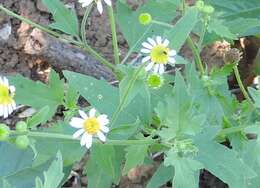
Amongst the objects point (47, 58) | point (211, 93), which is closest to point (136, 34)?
point (211, 93)

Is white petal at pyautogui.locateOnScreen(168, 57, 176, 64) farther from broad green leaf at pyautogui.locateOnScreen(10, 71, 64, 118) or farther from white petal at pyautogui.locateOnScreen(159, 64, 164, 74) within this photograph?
broad green leaf at pyautogui.locateOnScreen(10, 71, 64, 118)

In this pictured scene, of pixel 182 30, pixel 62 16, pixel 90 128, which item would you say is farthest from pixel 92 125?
pixel 62 16

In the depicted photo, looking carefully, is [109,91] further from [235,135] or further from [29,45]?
[29,45]

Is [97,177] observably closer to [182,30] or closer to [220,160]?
[220,160]

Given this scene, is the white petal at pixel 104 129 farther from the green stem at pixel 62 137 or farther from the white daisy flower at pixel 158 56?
the white daisy flower at pixel 158 56

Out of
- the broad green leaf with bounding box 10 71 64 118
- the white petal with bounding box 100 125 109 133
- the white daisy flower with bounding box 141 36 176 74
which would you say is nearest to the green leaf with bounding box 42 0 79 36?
the broad green leaf with bounding box 10 71 64 118
